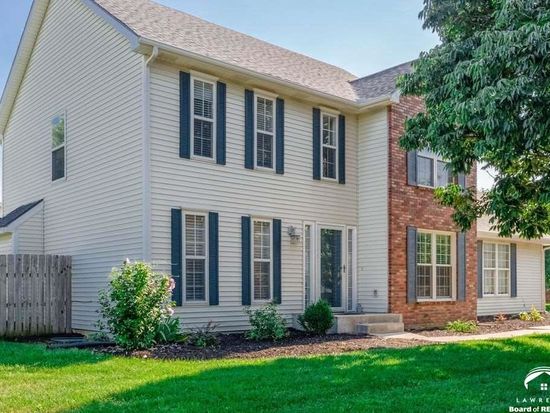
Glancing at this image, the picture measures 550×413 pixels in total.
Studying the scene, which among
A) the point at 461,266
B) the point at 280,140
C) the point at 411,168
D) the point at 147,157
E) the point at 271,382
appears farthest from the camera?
the point at 461,266

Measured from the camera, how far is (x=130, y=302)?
990 centimetres

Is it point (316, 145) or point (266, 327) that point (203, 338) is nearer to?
point (266, 327)

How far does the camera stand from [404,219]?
14773mm

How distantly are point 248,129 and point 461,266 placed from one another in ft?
23.5

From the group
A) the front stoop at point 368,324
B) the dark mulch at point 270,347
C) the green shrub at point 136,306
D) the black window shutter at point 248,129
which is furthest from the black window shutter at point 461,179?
the green shrub at point 136,306

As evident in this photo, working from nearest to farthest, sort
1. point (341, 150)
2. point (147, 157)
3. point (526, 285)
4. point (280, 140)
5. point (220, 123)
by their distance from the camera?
point (147, 157) < point (220, 123) < point (280, 140) < point (341, 150) < point (526, 285)

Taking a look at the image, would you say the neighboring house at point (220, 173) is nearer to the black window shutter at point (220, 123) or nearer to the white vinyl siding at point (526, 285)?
the black window shutter at point (220, 123)

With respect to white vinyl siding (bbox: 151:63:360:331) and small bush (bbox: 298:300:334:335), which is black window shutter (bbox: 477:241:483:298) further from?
small bush (bbox: 298:300:334:335)

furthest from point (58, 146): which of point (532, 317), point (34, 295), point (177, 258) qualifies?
point (532, 317)

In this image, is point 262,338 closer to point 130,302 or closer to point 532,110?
point 130,302

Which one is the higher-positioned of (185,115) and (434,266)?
(185,115)

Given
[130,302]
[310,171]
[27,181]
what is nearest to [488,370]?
[130,302]

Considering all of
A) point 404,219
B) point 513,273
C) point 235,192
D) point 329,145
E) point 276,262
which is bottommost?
point 513,273

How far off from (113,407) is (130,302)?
13.6 feet
